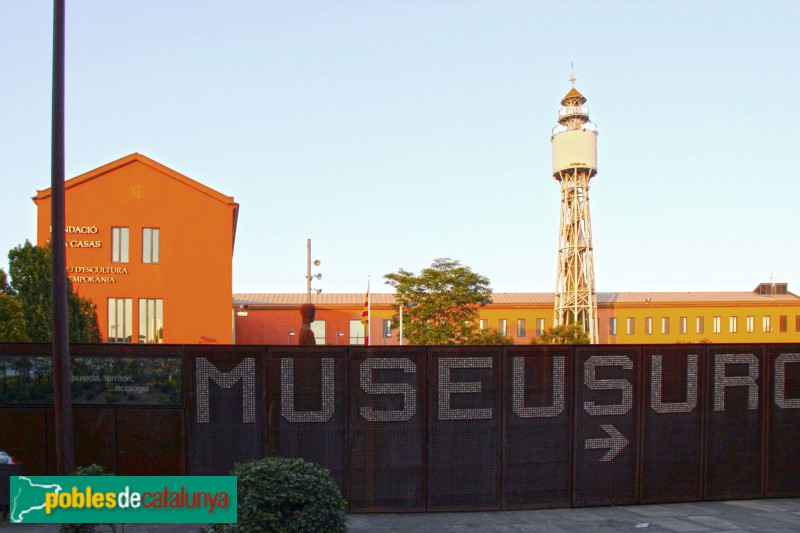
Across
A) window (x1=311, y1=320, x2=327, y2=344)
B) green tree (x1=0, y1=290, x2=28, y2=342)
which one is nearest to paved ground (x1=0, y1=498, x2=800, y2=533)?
green tree (x1=0, y1=290, x2=28, y2=342)

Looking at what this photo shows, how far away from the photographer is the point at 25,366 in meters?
12.7

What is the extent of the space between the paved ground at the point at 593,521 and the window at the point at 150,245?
37011 mm

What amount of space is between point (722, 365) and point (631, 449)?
264cm

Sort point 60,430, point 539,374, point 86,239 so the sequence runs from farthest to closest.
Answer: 1. point 86,239
2. point 539,374
3. point 60,430

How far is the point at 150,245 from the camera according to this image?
4719cm

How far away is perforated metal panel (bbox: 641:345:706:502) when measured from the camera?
46.2 feet

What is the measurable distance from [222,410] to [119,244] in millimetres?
37267

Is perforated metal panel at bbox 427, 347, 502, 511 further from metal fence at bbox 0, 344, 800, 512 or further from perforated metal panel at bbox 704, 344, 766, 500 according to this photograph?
perforated metal panel at bbox 704, 344, 766, 500

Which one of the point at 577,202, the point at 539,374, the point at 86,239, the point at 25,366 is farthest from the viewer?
the point at 577,202

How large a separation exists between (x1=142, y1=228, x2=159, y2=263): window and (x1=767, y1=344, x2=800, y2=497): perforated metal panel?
133 ft

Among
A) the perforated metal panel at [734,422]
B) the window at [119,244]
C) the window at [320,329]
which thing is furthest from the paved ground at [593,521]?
the window at [320,329]

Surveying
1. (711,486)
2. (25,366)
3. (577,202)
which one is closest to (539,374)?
(711,486)

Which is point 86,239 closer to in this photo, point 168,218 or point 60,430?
point 168,218

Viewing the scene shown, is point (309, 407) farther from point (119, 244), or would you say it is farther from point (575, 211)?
point (575, 211)
